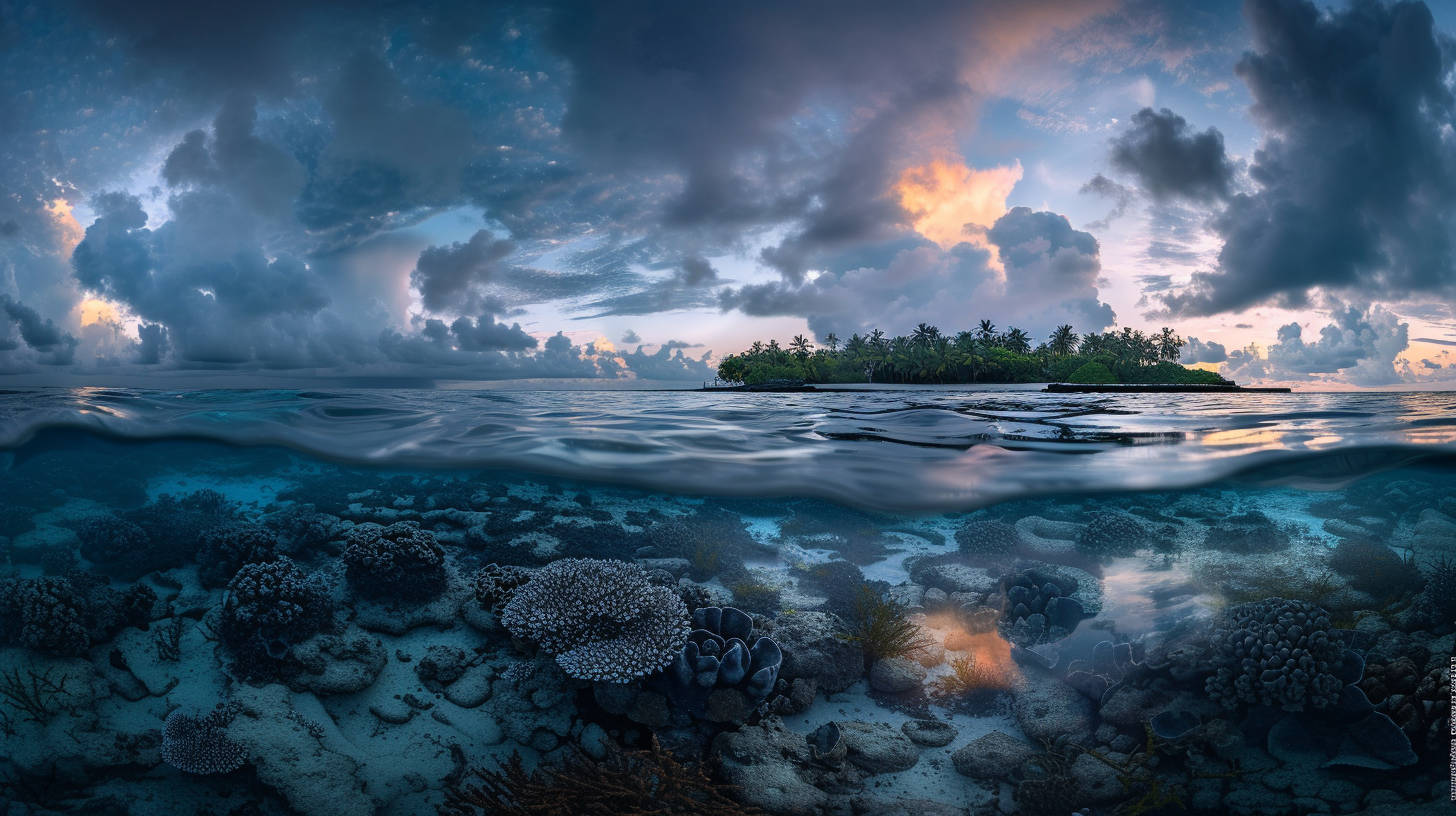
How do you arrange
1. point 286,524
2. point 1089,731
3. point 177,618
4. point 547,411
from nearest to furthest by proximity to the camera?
point 1089,731 → point 177,618 → point 286,524 → point 547,411

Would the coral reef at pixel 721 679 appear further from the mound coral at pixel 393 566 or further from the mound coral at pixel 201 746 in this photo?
the mound coral at pixel 201 746

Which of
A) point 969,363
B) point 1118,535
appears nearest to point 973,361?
point 969,363

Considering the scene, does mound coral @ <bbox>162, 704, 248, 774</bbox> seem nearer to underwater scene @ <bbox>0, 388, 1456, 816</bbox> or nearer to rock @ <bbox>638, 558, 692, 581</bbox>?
underwater scene @ <bbox>0, 388, 1456, 816</bbox>

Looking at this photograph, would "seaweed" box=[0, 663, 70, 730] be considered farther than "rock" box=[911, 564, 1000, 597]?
No

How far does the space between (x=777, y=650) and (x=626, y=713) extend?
1.51 meters

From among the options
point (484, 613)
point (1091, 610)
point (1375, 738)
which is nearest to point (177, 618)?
point (484, 613)

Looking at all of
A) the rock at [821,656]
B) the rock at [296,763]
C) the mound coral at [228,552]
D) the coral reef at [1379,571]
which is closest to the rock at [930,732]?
the rock at [821,656]

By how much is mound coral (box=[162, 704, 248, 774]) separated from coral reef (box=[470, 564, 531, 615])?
2150mm

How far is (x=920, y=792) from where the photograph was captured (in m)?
4.60

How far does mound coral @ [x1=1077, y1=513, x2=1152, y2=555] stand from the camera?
7527 millimetres

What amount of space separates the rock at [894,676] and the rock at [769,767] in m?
1.16

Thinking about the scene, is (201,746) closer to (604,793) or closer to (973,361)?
(604,793)

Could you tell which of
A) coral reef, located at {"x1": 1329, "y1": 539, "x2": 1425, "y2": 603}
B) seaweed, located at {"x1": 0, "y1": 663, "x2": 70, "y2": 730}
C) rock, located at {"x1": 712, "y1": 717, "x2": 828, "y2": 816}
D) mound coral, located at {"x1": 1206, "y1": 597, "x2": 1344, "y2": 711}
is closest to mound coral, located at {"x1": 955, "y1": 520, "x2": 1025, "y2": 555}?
mound coral, located at {"x1": 1206, "y1": 597, "x2": 1344, "y2": 711}

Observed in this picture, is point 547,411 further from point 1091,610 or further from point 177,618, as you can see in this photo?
point 1091,610
